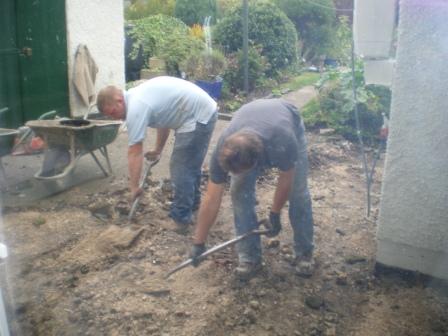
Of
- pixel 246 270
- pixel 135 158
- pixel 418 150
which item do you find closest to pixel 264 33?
pixel 135 158

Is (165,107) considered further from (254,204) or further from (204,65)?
(204,65)

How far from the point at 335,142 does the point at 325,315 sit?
4.47 meters

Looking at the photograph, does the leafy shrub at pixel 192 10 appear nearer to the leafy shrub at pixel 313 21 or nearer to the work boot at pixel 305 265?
the leafy shrub at pixel 313 21

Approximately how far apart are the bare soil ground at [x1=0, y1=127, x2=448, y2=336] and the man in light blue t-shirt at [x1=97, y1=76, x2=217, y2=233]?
36cm

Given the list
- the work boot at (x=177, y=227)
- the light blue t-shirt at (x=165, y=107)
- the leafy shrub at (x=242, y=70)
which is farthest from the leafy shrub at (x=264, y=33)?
the work boot at (x=177, y=227)

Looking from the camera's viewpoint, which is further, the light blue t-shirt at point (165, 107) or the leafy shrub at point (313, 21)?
the leafy shrub at point (313, 21)

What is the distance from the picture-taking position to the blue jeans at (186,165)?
428 cm

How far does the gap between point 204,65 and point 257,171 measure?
21.8ft

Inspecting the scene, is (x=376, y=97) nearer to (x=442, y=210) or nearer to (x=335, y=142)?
(x=335, y=142)

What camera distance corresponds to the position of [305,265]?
12.2ft

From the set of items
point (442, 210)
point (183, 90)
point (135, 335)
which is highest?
point (183, 90)

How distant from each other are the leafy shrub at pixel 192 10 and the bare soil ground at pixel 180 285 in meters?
12.6

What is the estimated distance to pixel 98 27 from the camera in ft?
26.7

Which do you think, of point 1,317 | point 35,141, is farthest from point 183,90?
point 35,141
